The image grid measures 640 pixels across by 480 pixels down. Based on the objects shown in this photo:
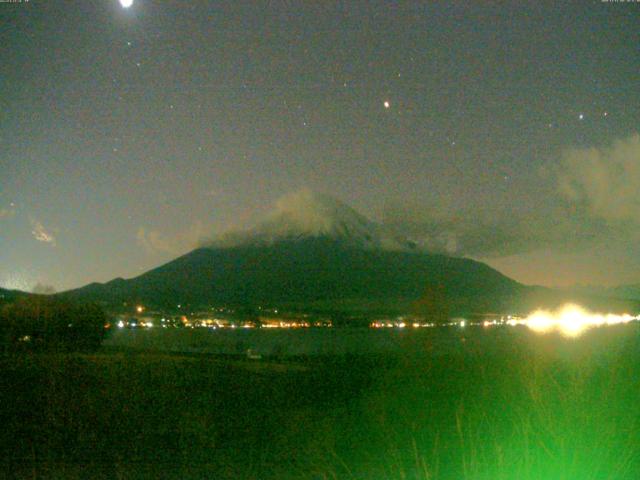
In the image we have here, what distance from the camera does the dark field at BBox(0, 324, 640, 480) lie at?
10.3 meters

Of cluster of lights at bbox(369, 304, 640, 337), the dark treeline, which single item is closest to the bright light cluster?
cluster of lights at bbox(369, 304, 640, 337)

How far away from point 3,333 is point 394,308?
68.0m

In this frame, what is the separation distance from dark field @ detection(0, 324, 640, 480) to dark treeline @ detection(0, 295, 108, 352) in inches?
436

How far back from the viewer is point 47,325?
35.8 m

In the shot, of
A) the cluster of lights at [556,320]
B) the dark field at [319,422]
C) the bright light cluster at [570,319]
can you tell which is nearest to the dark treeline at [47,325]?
the dark field at [319,422]

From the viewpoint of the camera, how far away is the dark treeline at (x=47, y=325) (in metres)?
35.5

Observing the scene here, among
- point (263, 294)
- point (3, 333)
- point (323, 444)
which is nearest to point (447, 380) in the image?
point (323, 444)

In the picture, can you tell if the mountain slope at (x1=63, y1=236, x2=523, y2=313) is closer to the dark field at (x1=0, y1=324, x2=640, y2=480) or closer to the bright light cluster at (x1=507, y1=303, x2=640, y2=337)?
the bright light cluster at (x1=507, y1=303, x2=640, y2=337)

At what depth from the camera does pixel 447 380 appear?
74.0 ft

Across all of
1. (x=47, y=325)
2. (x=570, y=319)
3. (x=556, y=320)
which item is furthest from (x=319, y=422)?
(x=556, y=320)

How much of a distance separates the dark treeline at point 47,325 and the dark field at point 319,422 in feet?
36.3

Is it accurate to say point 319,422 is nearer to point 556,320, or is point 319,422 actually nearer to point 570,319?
point 570,319

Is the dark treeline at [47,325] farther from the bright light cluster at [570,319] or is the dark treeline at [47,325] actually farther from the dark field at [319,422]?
the bright light cluster at [570,319]

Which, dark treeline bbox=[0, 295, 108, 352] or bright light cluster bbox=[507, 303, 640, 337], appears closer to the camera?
dark treeline bbox=[0, 295, 108, 352]
